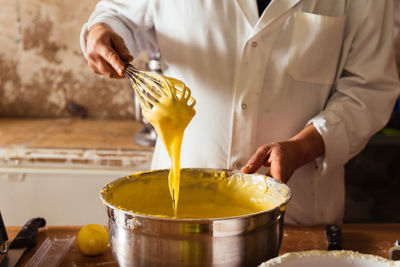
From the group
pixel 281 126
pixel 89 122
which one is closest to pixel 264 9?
pixel 281 126

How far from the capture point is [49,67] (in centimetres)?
258

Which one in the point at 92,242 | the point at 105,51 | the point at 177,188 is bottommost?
the point at 92,242

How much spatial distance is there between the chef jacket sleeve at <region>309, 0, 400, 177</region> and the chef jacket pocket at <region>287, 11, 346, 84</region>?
5 cm

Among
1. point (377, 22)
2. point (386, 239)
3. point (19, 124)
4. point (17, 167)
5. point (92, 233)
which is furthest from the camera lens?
point (19, 124)

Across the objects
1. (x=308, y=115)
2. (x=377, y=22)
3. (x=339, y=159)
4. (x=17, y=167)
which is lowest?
(x=17, y=167)

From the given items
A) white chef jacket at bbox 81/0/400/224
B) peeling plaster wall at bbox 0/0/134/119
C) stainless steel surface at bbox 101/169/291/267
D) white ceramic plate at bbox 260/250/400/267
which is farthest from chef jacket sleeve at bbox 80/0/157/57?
peeling plaster wall at bbox 0/0/134/119

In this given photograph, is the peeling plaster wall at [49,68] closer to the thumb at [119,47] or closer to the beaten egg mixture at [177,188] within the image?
the thumb at [119,47]

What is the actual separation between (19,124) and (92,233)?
171 cm

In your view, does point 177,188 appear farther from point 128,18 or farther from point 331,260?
point 128,18

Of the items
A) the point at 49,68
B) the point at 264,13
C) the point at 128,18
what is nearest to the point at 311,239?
the point at 264,13

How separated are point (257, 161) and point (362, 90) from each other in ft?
1.49

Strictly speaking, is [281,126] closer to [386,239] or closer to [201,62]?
[201,62]

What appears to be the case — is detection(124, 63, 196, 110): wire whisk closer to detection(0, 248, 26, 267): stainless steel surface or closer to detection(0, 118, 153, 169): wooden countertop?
detection(0, 248, 26, 267): stainless steel surface

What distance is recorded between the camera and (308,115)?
128cm
